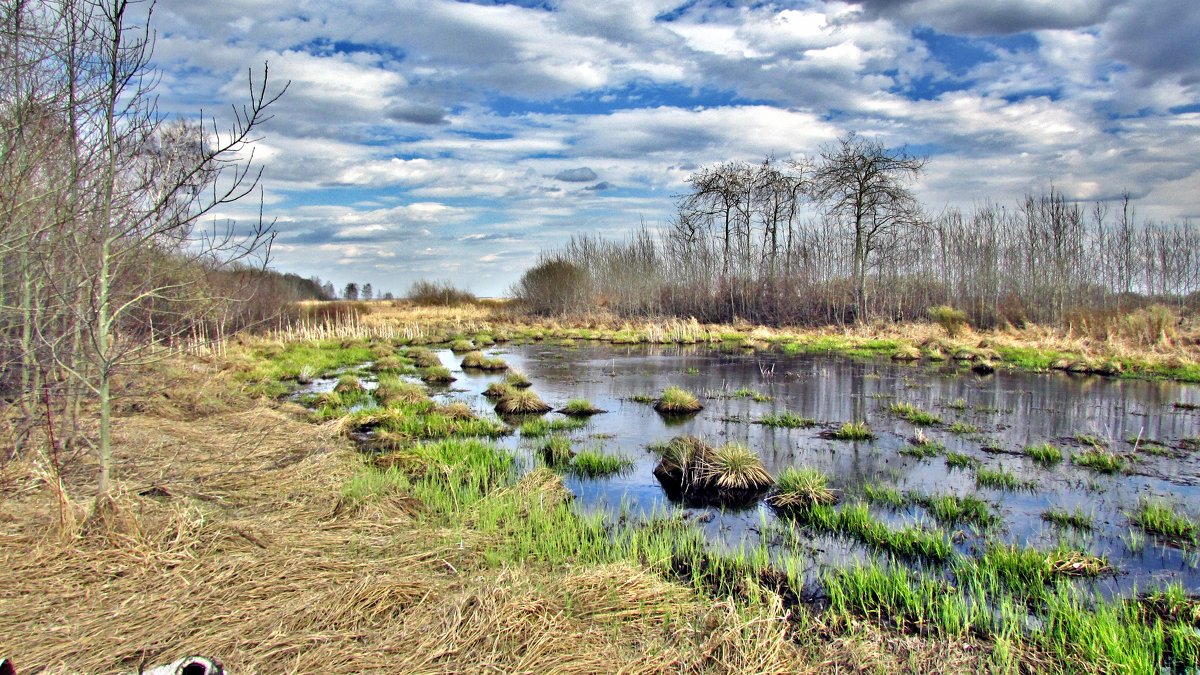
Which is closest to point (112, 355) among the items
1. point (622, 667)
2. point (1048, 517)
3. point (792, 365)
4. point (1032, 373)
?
point (622, 667)

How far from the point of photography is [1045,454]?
35.1 ft

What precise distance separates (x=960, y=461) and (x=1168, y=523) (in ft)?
9.95

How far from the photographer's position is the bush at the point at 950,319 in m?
32.2

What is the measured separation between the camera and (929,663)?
4441 millimetres

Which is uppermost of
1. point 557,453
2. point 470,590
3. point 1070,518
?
point 470,590

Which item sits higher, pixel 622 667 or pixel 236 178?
pixel 236 178

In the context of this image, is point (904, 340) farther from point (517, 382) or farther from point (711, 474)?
point (711, 474)

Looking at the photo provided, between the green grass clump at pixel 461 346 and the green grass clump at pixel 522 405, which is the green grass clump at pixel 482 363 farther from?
the green grass clump at pixel 522 405

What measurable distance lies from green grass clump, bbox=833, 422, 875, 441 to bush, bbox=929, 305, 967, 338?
2217 centimetres

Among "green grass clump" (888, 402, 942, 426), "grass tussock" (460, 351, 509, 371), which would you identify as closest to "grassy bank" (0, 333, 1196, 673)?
"green grass clump" (888, 402, 942, 426)

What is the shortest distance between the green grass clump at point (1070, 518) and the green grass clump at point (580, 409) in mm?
8603

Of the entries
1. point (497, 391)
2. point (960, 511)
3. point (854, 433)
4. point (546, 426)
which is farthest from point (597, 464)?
point (497, 391)

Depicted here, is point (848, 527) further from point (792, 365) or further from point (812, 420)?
point (792, 365)

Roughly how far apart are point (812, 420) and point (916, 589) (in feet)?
27.8
